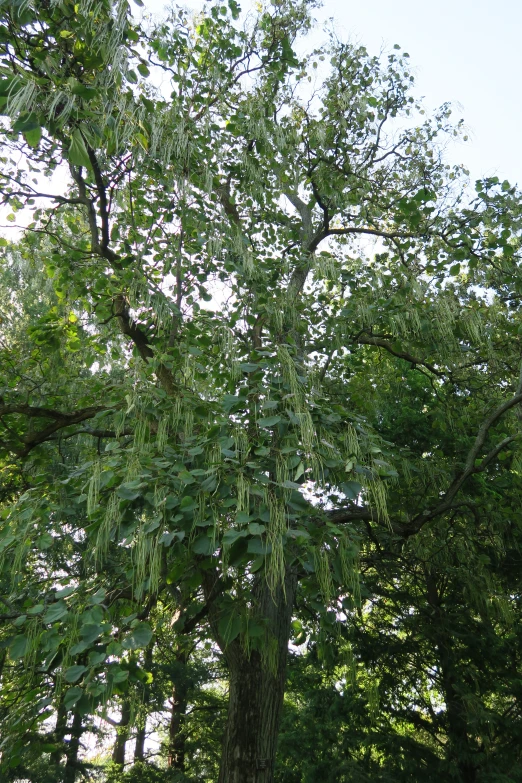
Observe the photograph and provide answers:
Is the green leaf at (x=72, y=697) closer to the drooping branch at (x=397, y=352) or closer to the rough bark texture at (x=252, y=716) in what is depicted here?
the rough bark texture at (x=252, y=716)

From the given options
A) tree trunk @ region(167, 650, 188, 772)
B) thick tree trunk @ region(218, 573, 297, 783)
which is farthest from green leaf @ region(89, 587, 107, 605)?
tree trunk @ region(167, 650, 188, 772)

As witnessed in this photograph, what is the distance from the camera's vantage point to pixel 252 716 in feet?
9.66

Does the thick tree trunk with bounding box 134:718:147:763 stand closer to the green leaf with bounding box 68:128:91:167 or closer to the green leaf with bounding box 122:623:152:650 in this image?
the green leaf with bounding box 122:623:152:650

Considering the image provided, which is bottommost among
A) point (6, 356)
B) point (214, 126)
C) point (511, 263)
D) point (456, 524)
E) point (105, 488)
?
point (105, 488)

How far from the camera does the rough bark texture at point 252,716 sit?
2.86 m

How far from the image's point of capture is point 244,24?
4258mm

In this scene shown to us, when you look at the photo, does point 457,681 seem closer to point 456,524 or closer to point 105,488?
point 456,524

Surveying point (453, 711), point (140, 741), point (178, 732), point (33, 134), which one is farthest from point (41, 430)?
point (140, 741)

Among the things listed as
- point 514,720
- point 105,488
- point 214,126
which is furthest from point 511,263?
point 514,720

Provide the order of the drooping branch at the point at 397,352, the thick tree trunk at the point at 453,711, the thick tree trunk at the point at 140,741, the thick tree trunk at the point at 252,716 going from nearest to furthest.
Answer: the thick tree trunk at the point at 252,716 → the drooping branch at the point at 397,352 → the thick tree trunk at the point at 453,711 → the thick tree trunk at the point at 140,741

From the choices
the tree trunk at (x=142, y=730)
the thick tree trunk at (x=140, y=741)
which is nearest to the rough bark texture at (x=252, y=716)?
the tree trunk at (x=142, y=730)

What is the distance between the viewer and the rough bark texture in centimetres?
286

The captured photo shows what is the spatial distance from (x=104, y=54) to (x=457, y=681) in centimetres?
462

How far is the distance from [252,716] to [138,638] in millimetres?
1318
